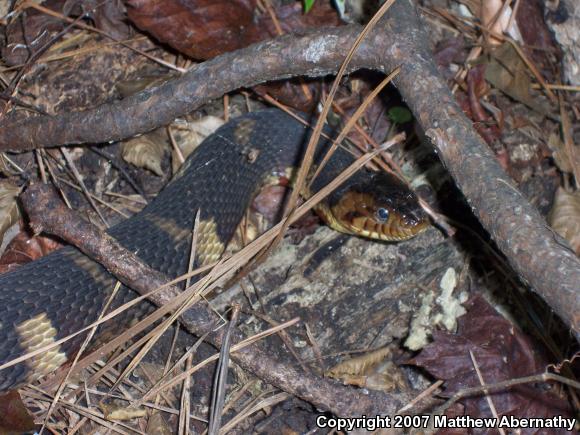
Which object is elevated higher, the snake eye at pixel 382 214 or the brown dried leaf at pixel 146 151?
the brown dried leaf at pixel 146 151

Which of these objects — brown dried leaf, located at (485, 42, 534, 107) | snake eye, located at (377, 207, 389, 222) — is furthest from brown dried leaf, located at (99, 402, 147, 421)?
brown dried leaf, located at (485, 42, 534, 107)

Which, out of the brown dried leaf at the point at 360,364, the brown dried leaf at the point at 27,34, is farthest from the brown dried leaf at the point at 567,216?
the brown dried leaf at the point at 27,34

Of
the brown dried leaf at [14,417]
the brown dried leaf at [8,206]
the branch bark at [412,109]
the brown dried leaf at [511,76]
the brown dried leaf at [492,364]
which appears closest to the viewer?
the branch bark at [412,109]

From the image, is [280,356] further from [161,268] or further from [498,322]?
[498,322]

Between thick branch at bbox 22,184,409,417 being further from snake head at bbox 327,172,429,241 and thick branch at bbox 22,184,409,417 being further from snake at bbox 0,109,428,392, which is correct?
snake head at bbox 327,172,429,241

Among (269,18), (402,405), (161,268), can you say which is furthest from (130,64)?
(402,405)

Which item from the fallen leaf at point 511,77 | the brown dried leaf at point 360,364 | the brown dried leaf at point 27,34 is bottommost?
the brown dried leaf at point 360,364

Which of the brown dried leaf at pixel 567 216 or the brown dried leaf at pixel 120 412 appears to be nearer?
the brown dried leaf at pixel 120 412

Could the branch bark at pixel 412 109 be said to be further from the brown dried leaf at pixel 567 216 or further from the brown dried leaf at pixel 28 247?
the brown dried leaf at pixel 567 216
